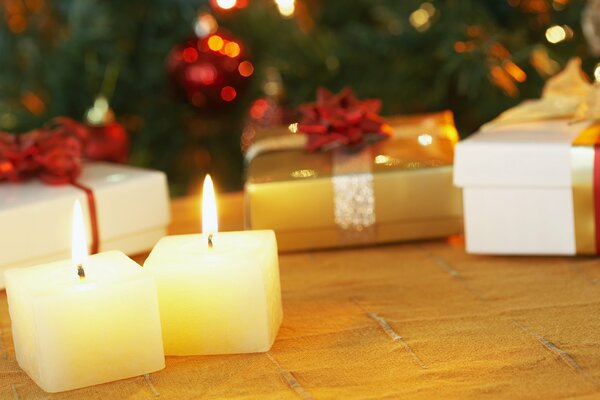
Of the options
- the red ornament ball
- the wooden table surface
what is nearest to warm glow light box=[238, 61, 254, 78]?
the red ornament ball

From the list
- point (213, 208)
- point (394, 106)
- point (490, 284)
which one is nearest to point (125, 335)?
point (213, 208)

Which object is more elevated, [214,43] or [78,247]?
[214,43]

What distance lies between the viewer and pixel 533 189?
4.33ft

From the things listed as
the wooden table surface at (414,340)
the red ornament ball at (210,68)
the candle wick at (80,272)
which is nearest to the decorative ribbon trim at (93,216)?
the wooden table surface at (414,340)

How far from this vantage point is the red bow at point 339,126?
1.49m

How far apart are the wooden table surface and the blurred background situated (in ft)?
2.10

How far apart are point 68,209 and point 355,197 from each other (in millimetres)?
388

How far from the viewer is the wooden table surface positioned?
3.14ft

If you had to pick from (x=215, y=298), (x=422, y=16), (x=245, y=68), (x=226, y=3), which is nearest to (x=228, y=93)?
(x=245, y=68)

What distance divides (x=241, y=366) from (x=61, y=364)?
0.18 m

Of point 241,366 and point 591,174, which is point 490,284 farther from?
point 241,366

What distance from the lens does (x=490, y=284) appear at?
1.26m

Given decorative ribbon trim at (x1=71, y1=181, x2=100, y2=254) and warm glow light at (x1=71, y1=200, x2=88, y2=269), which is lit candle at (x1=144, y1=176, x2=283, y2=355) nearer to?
warm glow light at (x1=71, y1=200, x2=88, y2=269)

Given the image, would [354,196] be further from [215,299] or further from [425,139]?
[215,299]
